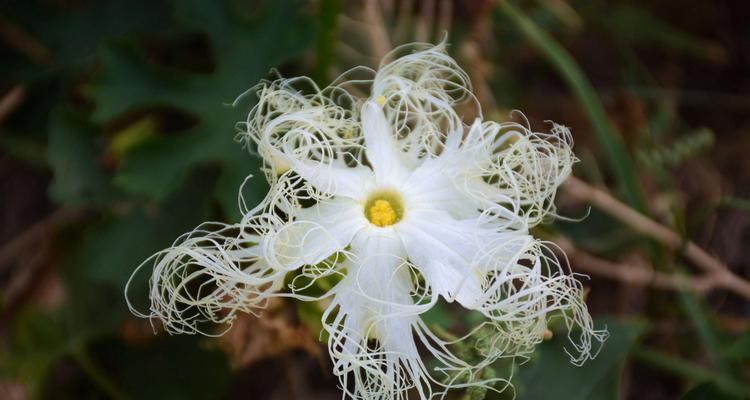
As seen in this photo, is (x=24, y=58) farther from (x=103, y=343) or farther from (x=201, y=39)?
(x=103, y=343)

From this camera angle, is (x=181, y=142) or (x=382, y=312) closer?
(x=382, y=312)

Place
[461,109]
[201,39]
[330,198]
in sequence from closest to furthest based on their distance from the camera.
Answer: [330,198]
[461,109]
[201,39]

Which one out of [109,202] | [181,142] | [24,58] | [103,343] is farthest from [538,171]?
[24,58]

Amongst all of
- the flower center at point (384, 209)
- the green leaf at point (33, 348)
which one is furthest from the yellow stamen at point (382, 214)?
the green leaf at point (33, 348)

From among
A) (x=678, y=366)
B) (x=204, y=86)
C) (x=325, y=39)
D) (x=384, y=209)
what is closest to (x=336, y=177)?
(x=384, y=209)

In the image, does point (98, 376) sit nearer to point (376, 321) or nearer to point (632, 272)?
point (376, 321)

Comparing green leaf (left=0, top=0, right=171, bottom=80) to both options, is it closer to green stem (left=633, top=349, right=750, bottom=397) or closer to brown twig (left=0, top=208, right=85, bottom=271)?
brown twig (left=0, top=208, right=85, bottom=271)
